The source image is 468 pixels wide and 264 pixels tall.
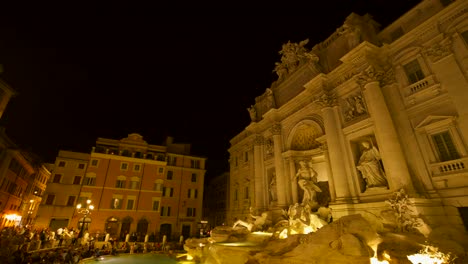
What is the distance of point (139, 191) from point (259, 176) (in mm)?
17826

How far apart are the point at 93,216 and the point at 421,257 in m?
31.1

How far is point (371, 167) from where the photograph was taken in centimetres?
1290

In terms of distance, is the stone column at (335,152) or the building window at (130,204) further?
the building window at (130,204)

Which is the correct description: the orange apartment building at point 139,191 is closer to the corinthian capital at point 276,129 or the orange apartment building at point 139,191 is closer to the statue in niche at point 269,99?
the statue in niche at point 269,99

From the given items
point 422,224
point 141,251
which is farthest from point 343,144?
point 141,251

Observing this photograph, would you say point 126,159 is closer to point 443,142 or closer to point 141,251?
point 141,251

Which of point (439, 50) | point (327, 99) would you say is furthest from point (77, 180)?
point (439, 50)

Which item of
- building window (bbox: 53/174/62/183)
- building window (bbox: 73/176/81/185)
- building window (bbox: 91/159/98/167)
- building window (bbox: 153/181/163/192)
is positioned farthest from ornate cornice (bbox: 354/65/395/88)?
building window (bbox: 53/174/62/183)

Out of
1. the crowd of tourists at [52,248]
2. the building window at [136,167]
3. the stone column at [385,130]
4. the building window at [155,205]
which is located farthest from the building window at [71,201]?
the stone column at [385,130]

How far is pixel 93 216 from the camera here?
27219 millimetres

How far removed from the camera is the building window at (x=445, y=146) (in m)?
10.4

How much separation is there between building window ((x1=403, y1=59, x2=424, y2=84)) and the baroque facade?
0.06 m

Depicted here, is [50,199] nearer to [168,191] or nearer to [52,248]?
[168,191]

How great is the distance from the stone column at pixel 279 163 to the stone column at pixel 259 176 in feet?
8.74
